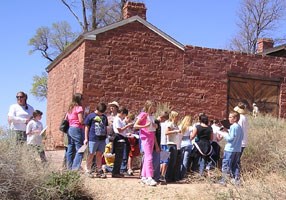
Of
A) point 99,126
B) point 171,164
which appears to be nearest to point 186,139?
point 171,164

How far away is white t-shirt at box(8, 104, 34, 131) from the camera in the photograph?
1141 cm

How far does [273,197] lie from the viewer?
7.28 meters

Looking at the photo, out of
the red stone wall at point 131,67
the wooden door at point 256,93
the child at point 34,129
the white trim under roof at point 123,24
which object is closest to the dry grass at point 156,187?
the child at point 34,129

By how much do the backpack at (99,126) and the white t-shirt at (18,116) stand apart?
153 centimetres

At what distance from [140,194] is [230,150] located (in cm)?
235

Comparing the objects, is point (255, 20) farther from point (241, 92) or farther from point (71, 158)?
point (71, 158)

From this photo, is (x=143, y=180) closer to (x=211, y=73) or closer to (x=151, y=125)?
(x=151, y=125)

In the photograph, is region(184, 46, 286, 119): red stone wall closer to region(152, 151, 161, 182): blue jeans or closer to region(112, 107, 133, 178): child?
region(112, 107, 133, 178): child

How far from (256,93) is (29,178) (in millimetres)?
13284

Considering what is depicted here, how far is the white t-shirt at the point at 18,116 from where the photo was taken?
1141cm

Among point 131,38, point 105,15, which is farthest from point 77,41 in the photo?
point 105,15

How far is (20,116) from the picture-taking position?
11.5 metres

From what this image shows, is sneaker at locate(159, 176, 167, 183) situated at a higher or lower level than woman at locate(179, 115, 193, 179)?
lower

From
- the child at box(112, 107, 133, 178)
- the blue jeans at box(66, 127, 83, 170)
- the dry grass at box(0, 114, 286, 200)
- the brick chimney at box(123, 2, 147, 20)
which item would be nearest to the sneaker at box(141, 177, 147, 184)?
the dry grass at box(0, 114, 286, 200)
